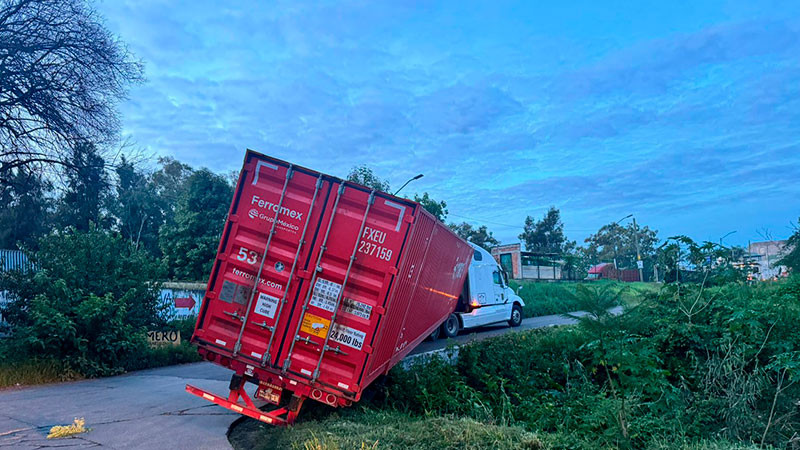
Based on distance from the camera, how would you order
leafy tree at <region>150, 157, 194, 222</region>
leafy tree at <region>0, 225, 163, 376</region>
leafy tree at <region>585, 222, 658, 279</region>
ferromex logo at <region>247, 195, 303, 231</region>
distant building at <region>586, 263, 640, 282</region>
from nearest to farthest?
ferromex logo at <region>247, 195, 303, 231</region>
leafy tree at <region>0, 225, 163, 376</region>
leafy tree at <region>150, 157, 194, 222</region>
distant building at <region>586, 263, 640, 282</region>
leafy tree at <region>585, 222, 658, 279</region>

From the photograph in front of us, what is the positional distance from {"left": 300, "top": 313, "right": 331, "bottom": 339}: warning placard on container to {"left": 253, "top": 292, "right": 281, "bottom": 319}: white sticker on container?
451mm

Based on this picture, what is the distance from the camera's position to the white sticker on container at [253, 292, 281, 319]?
7.09 m

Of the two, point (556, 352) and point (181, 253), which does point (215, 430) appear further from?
point (181, 253)

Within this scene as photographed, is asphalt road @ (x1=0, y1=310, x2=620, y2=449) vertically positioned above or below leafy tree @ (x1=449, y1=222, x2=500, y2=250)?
below

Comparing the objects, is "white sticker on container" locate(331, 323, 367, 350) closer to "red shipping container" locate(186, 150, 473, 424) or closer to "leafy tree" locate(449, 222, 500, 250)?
"red shipping container" locate(186, 150, 473, 424)

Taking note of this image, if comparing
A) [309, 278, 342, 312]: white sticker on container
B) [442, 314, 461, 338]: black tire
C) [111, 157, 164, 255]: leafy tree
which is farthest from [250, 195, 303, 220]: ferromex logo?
[111, 157, 164, 255]: leafy tree

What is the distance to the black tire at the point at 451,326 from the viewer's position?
16995mm

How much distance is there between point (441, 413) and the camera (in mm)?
7402

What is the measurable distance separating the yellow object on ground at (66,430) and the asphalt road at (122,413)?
117 mm

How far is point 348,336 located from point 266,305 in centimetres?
119

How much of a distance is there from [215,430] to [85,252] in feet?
22.8

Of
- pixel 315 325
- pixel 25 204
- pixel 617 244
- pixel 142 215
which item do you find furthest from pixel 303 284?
pixel 617 244

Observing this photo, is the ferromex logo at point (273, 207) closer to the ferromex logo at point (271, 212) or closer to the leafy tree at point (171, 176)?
the ferromex logo at point (271, 212)

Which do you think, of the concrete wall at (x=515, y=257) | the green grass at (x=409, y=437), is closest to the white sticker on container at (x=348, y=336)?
the green grass at (x=409, y=437)
